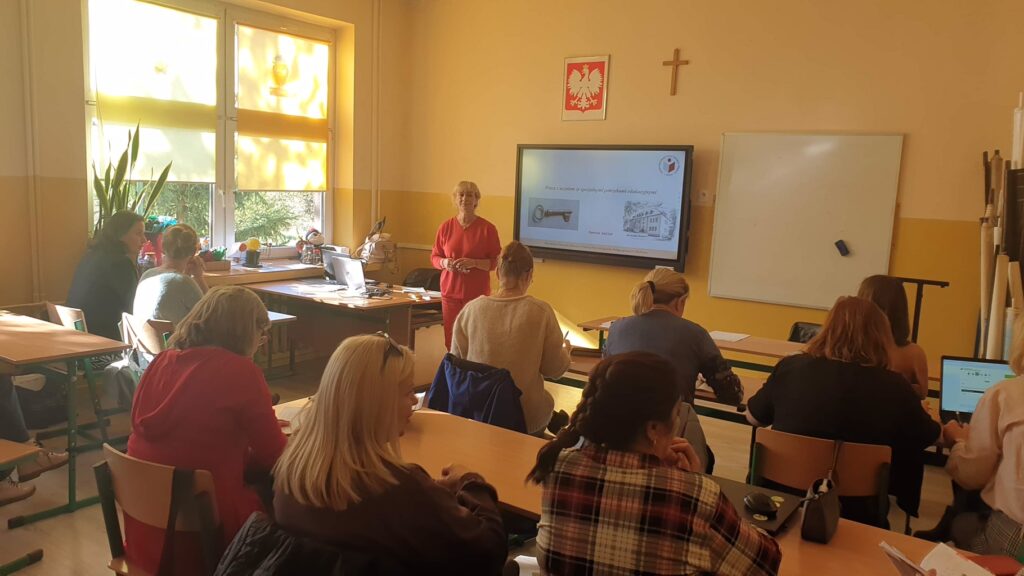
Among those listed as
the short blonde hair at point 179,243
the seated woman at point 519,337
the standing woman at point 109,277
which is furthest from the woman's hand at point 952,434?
Answer: the standing woman at point 109,277

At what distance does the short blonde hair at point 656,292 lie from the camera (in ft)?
10.0

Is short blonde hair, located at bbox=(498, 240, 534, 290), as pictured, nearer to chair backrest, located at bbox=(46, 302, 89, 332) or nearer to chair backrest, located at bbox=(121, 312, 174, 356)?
chair backrest, located at bbox=(121, 312, 174, 356)

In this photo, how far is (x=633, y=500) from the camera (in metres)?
1.46

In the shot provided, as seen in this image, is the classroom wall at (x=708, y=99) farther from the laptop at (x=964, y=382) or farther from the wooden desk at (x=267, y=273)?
the laptop at (x=964, y=382)

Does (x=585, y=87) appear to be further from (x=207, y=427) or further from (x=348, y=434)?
(x=348, y=434)

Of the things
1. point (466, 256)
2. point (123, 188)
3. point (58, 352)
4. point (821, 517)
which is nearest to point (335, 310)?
point (466, 256)

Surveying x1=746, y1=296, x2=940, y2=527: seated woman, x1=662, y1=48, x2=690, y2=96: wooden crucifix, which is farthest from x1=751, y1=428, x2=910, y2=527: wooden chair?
x1=662, y1=48, x2=690, y2=96: wooden crucifix

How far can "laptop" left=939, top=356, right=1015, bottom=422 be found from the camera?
3.00m

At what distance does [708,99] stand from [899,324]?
3.03 metres

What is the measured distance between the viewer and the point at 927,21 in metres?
4.91

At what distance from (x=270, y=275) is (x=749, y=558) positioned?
5.25 m

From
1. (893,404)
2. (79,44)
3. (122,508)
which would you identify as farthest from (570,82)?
(122,508)

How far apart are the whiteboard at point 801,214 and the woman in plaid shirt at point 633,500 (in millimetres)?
4172

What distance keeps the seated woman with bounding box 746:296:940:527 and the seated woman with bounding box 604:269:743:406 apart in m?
0.48
